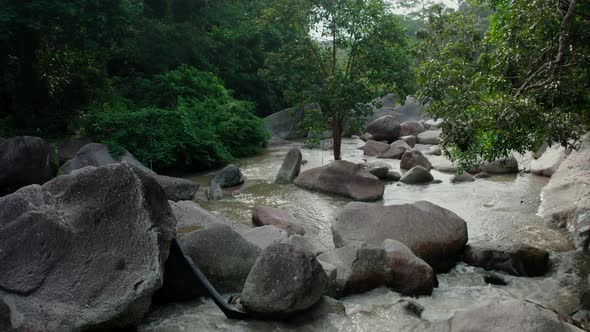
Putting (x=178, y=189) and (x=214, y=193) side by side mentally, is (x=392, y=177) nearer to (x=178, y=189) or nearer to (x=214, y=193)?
(x=214, y=193)

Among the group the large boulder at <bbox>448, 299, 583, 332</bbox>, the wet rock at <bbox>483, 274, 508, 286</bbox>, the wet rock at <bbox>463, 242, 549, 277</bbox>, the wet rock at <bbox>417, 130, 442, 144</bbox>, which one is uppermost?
the large boulder at <bbox>448, 299, 583, 332</bbox>

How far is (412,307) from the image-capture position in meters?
5.05

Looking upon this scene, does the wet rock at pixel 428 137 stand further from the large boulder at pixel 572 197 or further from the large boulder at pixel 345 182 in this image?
the large boulder at pixel 345 182

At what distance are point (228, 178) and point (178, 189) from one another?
1852 mm

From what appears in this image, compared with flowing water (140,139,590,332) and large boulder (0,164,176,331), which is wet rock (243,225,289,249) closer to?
flowing water (140,139,590,332)

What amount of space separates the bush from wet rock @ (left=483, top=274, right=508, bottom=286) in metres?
8.46

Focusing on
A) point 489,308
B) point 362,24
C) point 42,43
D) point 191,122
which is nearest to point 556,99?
point 489,308

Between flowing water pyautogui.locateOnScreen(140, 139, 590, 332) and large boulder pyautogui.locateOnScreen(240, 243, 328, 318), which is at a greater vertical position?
large boulder pyautogui.locateOnScreen(240, 243, 328, 318)

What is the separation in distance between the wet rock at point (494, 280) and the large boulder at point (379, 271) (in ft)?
2.87

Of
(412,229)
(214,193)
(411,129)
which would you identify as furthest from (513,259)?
(411,129)

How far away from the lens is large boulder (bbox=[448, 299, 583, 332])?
391cm

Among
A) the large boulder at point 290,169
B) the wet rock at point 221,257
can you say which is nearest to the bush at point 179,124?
the large boulder at point 290,169

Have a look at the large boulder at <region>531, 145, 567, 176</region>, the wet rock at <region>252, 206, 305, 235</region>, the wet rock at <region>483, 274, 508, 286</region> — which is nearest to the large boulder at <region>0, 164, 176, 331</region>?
the wet rock at <region>252, 206, 305, 235</region>

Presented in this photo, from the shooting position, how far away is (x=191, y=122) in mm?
14570
